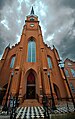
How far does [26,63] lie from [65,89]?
11003mm

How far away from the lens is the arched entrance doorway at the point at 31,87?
16394 millimetres

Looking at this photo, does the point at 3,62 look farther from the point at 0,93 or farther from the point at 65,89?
the point at 65,89

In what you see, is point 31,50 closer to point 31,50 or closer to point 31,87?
point 31,50

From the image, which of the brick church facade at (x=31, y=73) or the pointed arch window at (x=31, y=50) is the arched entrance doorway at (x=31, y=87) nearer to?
the brick church facade at (x=31, y=73)

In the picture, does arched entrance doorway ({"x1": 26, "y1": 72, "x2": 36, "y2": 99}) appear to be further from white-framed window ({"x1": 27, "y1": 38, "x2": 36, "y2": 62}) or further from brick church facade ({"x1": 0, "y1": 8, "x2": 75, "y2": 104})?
white-framed window ({"x1": 27, "y1": 38, "x2": 36, "y2": 62})

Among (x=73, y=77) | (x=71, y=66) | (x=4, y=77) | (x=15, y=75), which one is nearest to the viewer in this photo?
(x=15, y=75)

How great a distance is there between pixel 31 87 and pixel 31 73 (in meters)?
3.10

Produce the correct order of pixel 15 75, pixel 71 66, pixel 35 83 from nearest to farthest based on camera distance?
pixel 15 75
pixel 35 83
pixel 71 66

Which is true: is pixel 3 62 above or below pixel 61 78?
above

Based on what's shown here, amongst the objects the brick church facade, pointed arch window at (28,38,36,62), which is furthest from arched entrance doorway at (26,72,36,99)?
pointed arch window at (28,38,36,62)

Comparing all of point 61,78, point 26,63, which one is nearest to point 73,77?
point 61,78

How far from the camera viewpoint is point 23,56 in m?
18.3

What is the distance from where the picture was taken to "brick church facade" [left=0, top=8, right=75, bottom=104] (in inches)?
554

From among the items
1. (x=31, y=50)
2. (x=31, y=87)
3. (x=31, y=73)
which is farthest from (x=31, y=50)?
(x=31, y=87)
